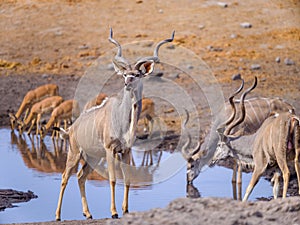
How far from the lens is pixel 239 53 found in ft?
50.0

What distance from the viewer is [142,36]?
16.1 m

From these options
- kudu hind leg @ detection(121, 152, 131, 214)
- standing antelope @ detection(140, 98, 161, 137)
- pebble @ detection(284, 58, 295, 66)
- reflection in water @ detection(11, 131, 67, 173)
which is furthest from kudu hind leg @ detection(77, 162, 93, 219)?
pebble @ detection(284, 58, 295, 66)

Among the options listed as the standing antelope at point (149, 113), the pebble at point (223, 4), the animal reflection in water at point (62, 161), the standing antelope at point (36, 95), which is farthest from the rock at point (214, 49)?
the animal reflection in water at point (62, 161)

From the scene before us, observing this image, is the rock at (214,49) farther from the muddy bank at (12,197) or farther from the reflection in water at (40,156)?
the muddy bank at (12,197)

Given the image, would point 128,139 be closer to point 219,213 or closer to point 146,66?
point 146,66

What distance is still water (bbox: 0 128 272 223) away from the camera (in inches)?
311

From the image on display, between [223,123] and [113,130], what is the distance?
1.75 m

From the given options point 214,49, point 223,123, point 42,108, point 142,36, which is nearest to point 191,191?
point 223,123

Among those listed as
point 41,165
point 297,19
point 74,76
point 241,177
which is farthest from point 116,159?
point 297,19

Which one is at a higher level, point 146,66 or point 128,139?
point 146,66

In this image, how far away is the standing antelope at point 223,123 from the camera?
921 cm

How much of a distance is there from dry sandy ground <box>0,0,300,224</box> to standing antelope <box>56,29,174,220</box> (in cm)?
499

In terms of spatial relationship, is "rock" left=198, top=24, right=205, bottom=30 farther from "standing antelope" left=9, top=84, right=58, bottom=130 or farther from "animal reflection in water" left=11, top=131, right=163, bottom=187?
"animal reflection in water" left=11, top=131, right=163, bottom=187

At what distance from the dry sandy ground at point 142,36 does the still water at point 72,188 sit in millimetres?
2762
